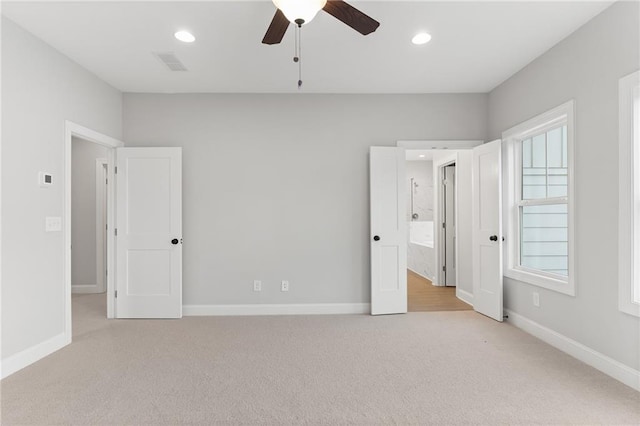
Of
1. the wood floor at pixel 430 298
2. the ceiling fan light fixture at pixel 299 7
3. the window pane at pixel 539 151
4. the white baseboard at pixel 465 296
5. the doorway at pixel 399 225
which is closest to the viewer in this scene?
the ceiling fan light fixture at pixel 299 7

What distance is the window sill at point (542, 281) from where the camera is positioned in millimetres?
3037

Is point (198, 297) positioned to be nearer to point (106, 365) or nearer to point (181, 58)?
point (106, 365)

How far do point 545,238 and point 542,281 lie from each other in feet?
1.52

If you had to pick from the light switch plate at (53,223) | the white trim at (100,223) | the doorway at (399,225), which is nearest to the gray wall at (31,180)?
the light switch plate at (53,223)

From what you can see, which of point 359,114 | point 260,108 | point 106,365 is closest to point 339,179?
point 359,114

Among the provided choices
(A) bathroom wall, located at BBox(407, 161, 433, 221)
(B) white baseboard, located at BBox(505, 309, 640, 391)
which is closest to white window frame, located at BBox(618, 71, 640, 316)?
(B) white baseboard, located at BBox(505, 309, 640, 391)

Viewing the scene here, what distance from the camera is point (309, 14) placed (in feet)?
6.10

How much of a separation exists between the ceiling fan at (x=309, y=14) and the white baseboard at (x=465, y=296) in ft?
12.9

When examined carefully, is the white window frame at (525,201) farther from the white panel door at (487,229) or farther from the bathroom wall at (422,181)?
the bathroom wall at (422,181)

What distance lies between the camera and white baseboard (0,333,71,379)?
2631 mm

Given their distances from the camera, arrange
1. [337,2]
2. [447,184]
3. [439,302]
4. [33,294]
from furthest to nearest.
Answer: [447,184]
[439,302]
[33,294]
[337,2]

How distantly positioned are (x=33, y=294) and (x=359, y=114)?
12.3 ft

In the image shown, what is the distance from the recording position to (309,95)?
4344 millimetres

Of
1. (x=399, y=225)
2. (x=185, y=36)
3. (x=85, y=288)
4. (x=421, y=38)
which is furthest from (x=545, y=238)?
(x=85, y=288)
